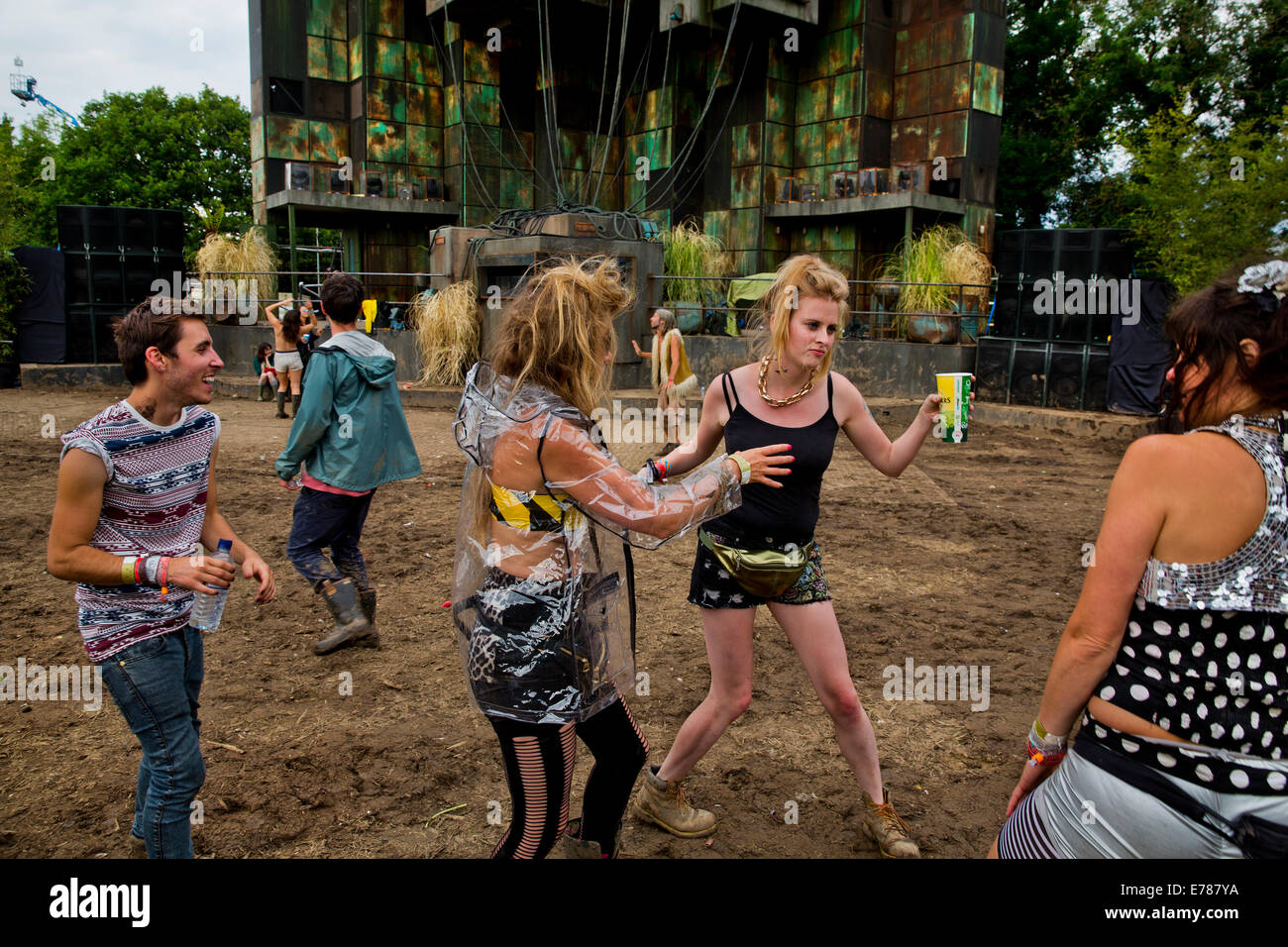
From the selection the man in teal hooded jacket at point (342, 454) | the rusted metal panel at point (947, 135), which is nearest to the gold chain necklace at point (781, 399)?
the man in teal hooded jacket at point (342, 454)

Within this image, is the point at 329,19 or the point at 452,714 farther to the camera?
the point at 329,19

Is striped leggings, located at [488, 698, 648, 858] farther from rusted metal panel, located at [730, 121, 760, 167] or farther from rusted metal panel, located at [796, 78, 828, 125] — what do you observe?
rusted metal panel, located at [796, 78, 828, 125]

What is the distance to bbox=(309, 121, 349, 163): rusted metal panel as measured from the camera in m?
20.9

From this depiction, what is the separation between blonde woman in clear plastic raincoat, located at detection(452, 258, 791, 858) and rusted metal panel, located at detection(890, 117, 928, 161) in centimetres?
1899

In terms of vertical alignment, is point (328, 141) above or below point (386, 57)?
below

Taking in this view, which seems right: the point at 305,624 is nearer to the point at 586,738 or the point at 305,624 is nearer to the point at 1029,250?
the point at 586,738

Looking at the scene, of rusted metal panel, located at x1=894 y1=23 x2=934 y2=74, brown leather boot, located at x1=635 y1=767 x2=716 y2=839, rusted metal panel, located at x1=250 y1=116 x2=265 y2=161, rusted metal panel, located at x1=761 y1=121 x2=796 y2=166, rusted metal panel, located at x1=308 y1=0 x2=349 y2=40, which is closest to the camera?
brown leather boot, located at x1=635 y1=767 x2=716 y2=839

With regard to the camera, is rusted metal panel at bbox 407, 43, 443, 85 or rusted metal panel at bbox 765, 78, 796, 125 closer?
rusted metal panel at bbox 765, 78, 796, 125

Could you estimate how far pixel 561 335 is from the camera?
7.81 ft

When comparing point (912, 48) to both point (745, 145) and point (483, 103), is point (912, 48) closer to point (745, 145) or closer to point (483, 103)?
point (745, 145)

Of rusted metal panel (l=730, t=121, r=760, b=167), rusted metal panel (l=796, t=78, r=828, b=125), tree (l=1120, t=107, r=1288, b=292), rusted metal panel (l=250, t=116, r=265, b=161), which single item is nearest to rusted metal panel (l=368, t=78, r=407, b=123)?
rusted metal panel (l=250, t=116, r=265, b=161)

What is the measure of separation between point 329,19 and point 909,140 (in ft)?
44.3

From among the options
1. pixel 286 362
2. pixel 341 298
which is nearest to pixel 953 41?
pixel 286 362
